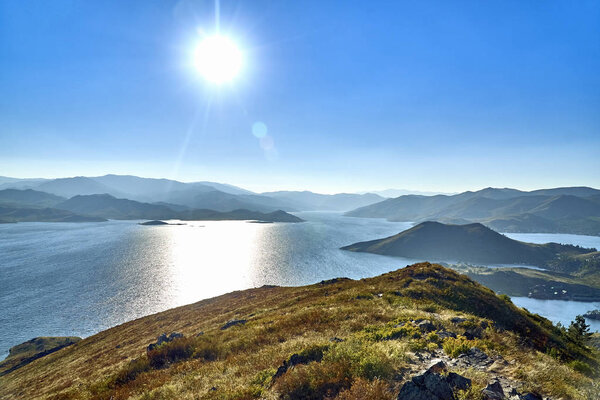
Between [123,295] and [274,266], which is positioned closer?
[123,295]

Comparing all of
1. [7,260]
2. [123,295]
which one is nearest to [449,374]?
[123,295]

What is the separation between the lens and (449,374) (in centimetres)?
972

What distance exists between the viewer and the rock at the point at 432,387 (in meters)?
8.62

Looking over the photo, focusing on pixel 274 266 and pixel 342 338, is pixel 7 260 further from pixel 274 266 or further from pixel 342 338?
pixel 342 338

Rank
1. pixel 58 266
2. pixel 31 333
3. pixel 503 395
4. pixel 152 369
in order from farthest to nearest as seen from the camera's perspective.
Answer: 1. pixel 58 266
2. pixel 31 333
3. pixel 152 369
4. pixel 503 395

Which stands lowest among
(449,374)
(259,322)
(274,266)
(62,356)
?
(274,266)

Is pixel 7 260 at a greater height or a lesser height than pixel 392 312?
lesser

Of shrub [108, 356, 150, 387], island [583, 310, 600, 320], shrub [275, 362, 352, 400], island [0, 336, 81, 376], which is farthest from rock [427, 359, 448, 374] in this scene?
island [583, 310, 600, 320]

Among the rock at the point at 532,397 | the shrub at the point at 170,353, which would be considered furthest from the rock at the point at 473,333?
the shrub at the point at 170,353

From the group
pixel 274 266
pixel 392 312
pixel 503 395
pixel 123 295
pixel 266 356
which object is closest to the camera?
pixel 503 395

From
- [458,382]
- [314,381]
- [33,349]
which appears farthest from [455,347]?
[33,349]

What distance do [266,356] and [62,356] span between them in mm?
48698

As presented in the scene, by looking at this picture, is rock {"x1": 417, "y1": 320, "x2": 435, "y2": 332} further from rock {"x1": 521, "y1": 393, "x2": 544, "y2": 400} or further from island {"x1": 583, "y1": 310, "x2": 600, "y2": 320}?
island {"x1": 583, "y1": 310, "x2": 600, "y2": 320}

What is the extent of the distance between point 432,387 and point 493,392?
201 centimetres
